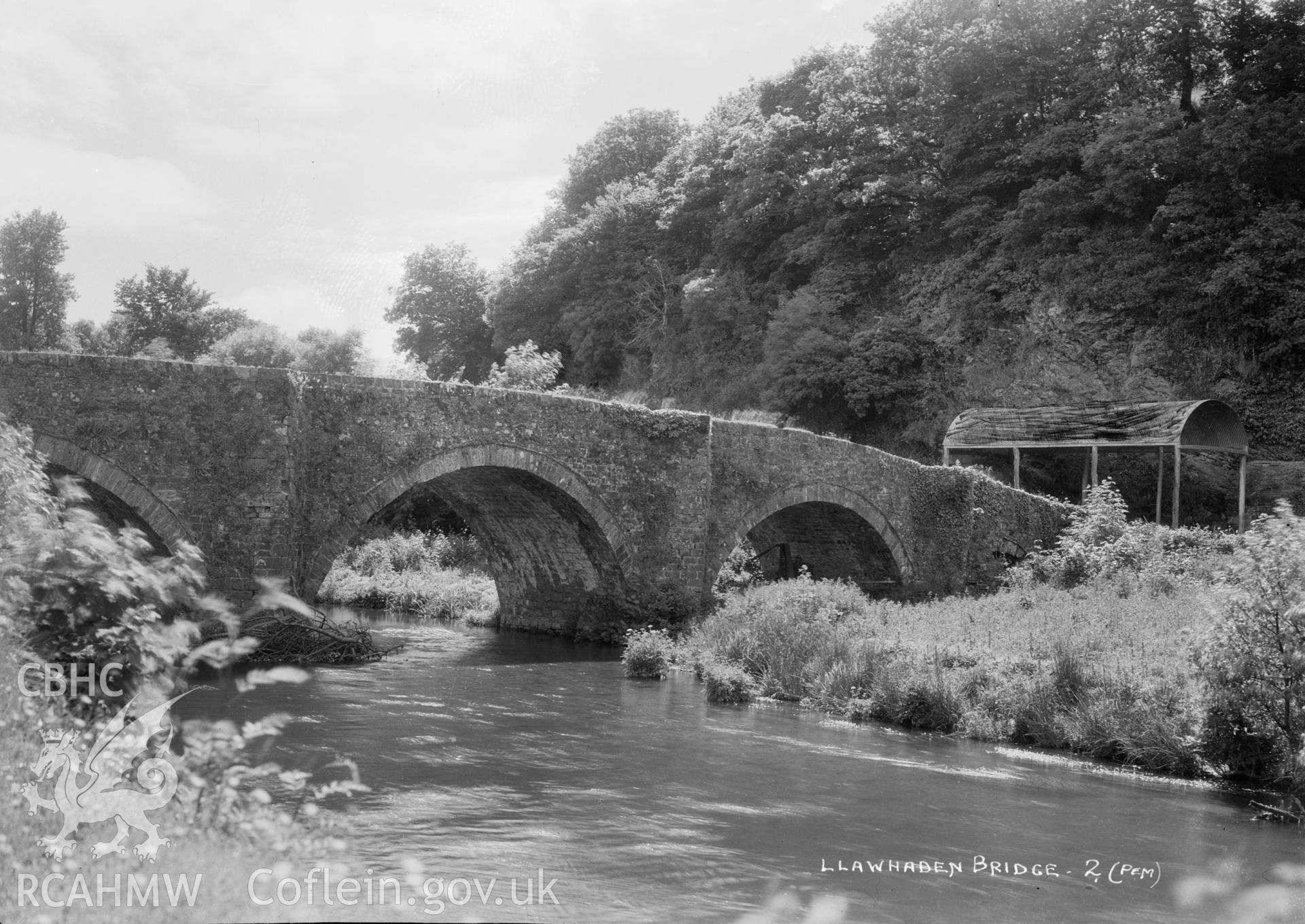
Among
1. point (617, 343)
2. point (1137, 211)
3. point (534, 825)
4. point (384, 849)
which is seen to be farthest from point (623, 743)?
point (617, 343)

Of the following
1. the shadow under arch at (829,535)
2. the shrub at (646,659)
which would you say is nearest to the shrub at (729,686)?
the shrub at (646,659)

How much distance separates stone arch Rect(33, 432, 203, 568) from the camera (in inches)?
527

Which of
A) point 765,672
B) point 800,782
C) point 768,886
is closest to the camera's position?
point 768,886

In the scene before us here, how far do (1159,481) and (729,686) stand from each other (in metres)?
16.9

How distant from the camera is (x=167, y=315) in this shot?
54.8 meters

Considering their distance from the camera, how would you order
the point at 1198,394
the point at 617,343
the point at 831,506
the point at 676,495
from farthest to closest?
the point at 617,343
the point at 1198,394
the point at 831,506
the point at 676,495

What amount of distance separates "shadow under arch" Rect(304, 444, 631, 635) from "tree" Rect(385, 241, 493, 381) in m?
29.9

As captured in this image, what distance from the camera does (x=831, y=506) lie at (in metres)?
22.7

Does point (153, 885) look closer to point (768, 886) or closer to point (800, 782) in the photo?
point (768, 886)

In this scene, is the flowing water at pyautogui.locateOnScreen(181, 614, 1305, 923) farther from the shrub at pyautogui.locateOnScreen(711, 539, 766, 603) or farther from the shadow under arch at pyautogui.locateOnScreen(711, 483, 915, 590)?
the shadow under arch at pyautogui.locateOnScreen(711, 483, 915, 590)

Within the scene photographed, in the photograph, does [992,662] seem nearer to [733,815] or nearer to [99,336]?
[733,815]

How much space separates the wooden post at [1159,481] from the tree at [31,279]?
4370 cm

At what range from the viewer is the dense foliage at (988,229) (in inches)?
1104

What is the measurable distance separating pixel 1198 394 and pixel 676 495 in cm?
1664
